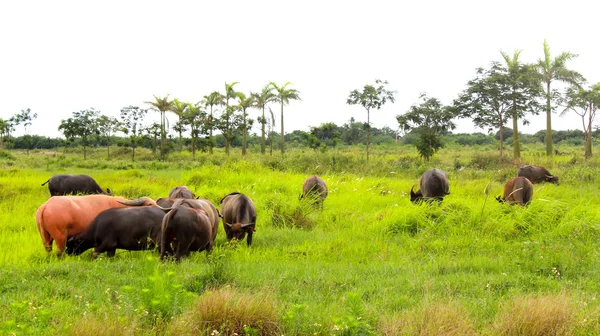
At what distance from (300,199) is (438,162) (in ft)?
54.9

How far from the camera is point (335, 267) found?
6.35 m

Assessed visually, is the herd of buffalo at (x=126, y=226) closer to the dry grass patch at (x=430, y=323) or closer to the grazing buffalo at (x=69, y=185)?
the dry grass patch at (x=430, y=323)

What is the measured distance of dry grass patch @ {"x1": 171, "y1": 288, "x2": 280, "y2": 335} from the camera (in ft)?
13.0

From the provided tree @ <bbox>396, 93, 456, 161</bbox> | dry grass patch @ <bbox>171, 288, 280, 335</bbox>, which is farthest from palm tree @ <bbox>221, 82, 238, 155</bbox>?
dry grass patch @ <bbox>171, 288, 280, 335</bbox>

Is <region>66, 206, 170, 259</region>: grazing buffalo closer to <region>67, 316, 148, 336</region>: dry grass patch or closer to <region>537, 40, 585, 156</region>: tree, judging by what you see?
<region>67, 316, 148, 336</region>: dry grass patch

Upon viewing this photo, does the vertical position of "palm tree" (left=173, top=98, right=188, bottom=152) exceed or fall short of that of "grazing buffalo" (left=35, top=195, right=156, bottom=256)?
it exceeds it

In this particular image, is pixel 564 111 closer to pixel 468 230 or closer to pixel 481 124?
pixel 481 124

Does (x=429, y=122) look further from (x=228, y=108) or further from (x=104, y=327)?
(x=104, y=327)

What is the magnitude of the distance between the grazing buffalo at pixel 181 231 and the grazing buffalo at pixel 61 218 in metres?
1.46

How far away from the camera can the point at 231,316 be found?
406 centimetres

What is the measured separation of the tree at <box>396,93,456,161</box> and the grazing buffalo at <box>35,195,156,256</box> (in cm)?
2214

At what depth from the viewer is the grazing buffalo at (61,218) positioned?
684 cm

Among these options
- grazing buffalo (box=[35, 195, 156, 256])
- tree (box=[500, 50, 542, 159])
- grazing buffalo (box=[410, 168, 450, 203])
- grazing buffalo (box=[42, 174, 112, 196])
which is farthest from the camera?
tree (box=[500, 50, 542, 159])

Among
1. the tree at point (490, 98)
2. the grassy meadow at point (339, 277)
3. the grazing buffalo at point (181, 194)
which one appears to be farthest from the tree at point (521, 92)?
the grazing buffalo at point (181, 194)
